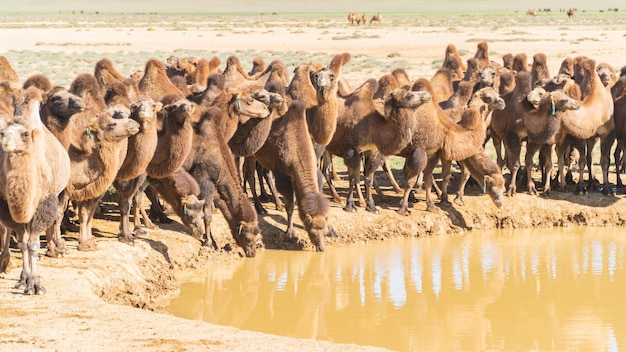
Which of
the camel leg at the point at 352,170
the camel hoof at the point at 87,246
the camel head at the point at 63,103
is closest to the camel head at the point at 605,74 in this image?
the camel leg at the point at 352,170

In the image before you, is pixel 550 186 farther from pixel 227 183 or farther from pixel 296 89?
pixel 227 183

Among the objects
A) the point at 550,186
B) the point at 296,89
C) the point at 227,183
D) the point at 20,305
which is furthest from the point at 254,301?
the point at 550,186

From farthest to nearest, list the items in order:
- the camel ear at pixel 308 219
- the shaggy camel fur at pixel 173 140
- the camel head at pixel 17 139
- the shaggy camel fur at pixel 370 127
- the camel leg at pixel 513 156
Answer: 1. the camel leg at pixel 513 156
2. the shaggy camel fur at pixel 370 127
3. the camel ear at pixel 308 219
4. the shaggy camel fur at pixel 173 140
5. the camel head at pixel 17 139

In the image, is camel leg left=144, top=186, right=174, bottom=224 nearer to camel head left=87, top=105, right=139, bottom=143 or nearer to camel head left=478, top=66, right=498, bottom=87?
camel head left=87, top=105, right=139, bottom=143

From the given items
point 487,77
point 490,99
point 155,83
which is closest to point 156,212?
point 155,83

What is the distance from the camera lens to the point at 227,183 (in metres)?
13.3

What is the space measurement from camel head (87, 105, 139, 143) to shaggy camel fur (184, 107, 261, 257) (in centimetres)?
194

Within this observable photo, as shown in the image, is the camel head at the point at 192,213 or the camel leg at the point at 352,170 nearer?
the camel head at the point at 192,213

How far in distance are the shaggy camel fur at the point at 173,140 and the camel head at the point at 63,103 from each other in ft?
5.52

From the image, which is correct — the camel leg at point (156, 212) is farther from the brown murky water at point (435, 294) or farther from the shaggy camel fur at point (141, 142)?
the shaggy camel fur at point (141, 142)

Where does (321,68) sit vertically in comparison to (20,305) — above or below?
above

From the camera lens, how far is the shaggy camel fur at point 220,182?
13.2 m

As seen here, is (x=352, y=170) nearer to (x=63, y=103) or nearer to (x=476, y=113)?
(x=476, y=113)

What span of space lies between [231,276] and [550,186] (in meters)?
6.66
